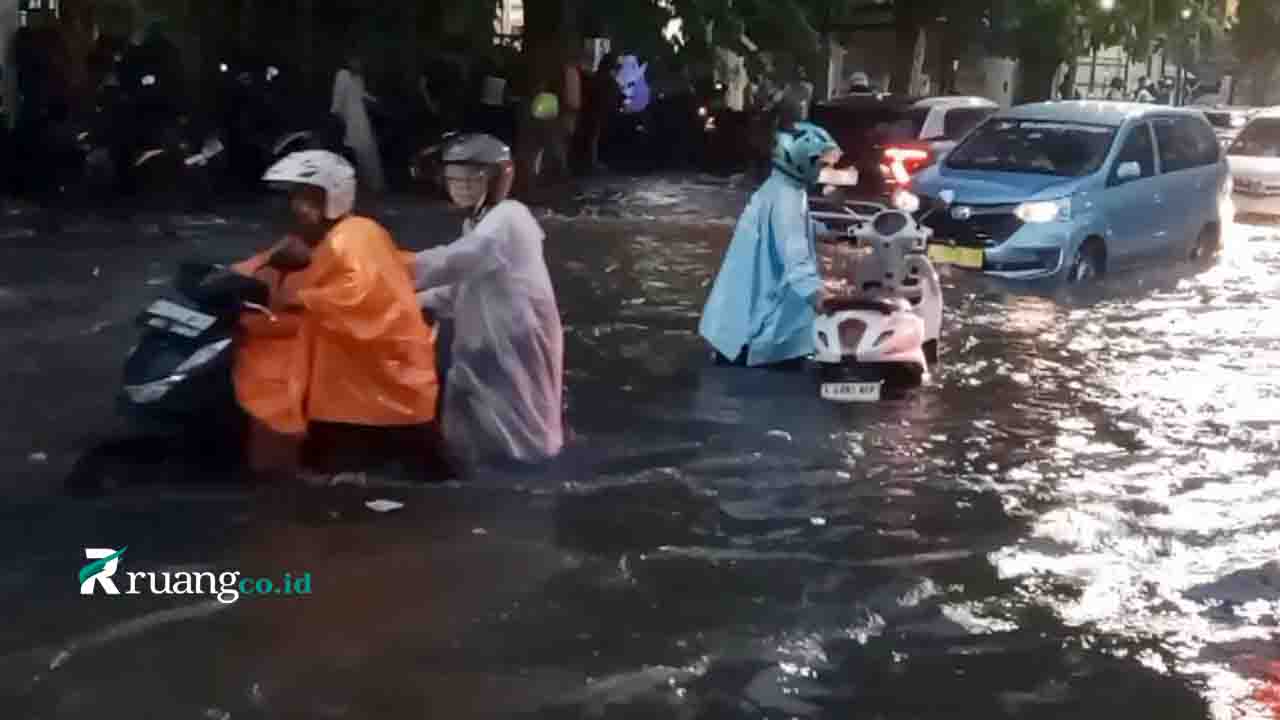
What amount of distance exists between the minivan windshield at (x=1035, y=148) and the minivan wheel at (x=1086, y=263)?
0.63m

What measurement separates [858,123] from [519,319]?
45.8 feet

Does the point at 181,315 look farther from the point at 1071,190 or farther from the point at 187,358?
the point at 1071,190

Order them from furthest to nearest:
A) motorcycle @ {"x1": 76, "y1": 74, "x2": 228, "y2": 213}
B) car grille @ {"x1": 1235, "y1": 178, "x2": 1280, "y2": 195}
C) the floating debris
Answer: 1. car grille @ {"x1": 1235, "y1": 178, "x2": 1280, "y2": 195}
2. motorcycle @ {"x1": 76, "y1": 74, "x2": 228, "y2": 213}
3. the floating debris

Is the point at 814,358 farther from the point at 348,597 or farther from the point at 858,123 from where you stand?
the point at 858,123

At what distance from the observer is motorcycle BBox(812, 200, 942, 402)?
33.1 feet

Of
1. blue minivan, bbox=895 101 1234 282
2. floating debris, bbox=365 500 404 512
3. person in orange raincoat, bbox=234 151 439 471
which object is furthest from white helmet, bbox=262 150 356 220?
blue minivan, bbox=895 101 1234 282

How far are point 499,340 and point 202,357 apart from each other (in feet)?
4.13

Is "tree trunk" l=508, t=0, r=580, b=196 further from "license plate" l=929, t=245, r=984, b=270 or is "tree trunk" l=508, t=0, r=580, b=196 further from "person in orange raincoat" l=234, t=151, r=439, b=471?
"person in orange raincoat" l=234, t=151, r=439, b=471

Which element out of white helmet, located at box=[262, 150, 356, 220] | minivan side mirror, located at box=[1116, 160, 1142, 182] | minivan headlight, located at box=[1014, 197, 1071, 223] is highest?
white helmet, located at box=[262, 150, 356, 220]

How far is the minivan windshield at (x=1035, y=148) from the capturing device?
52.4 ft

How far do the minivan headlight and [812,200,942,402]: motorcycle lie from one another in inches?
180

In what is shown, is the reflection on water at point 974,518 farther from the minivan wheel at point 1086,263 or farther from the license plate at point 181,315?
the minivan wheel at point 1086,263

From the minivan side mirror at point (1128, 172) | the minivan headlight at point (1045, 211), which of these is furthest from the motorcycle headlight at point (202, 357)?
the minivan side mirror at point (1128, 172)

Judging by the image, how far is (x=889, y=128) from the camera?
68.0 feet
